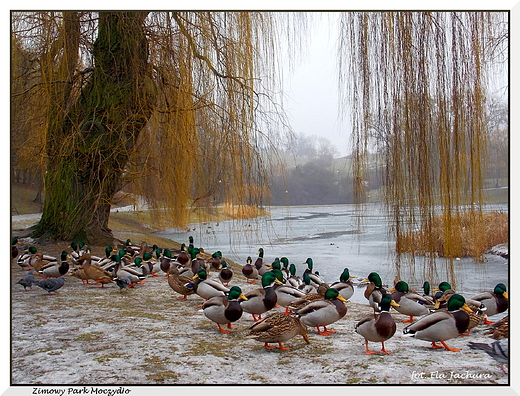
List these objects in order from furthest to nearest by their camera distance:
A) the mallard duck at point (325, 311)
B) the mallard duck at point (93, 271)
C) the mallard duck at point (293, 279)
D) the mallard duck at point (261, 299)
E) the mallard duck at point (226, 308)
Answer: the mallard duck at point (93, 271) → the mallard duck at point (293, 279) → the mallard duck at point (261, 299) → the mallard duck at point (226, 308) → the mallard duck at point (325, 311)

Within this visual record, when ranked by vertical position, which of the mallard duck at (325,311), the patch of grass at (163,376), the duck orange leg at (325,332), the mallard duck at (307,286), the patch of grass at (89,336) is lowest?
the patch of grass at (163,376)

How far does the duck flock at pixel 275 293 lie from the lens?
7.54ft

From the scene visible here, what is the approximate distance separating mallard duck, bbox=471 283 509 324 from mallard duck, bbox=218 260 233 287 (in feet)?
4.93

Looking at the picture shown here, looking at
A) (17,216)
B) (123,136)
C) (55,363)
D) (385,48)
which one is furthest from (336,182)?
(17,216)

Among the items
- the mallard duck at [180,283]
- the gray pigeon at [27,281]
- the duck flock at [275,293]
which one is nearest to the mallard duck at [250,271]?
the duck flock at [275,293]

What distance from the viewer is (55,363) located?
2.28 meters

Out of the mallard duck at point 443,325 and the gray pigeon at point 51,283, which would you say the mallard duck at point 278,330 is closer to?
the mallard duck at point 443,325

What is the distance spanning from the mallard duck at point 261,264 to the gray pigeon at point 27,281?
151 cm

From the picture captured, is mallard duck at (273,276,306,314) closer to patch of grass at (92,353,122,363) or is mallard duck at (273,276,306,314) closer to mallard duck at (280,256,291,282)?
mallard duck at (280,256,291,282)

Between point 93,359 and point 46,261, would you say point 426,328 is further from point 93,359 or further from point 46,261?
point 46,261

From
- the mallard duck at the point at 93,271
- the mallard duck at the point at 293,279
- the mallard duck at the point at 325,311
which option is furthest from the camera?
the mallard duck at the point at 93,271

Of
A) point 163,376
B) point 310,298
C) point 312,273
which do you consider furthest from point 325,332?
point 163,376

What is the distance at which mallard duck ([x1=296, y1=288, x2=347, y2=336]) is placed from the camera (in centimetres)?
243

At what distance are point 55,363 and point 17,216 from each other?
1.14 m
